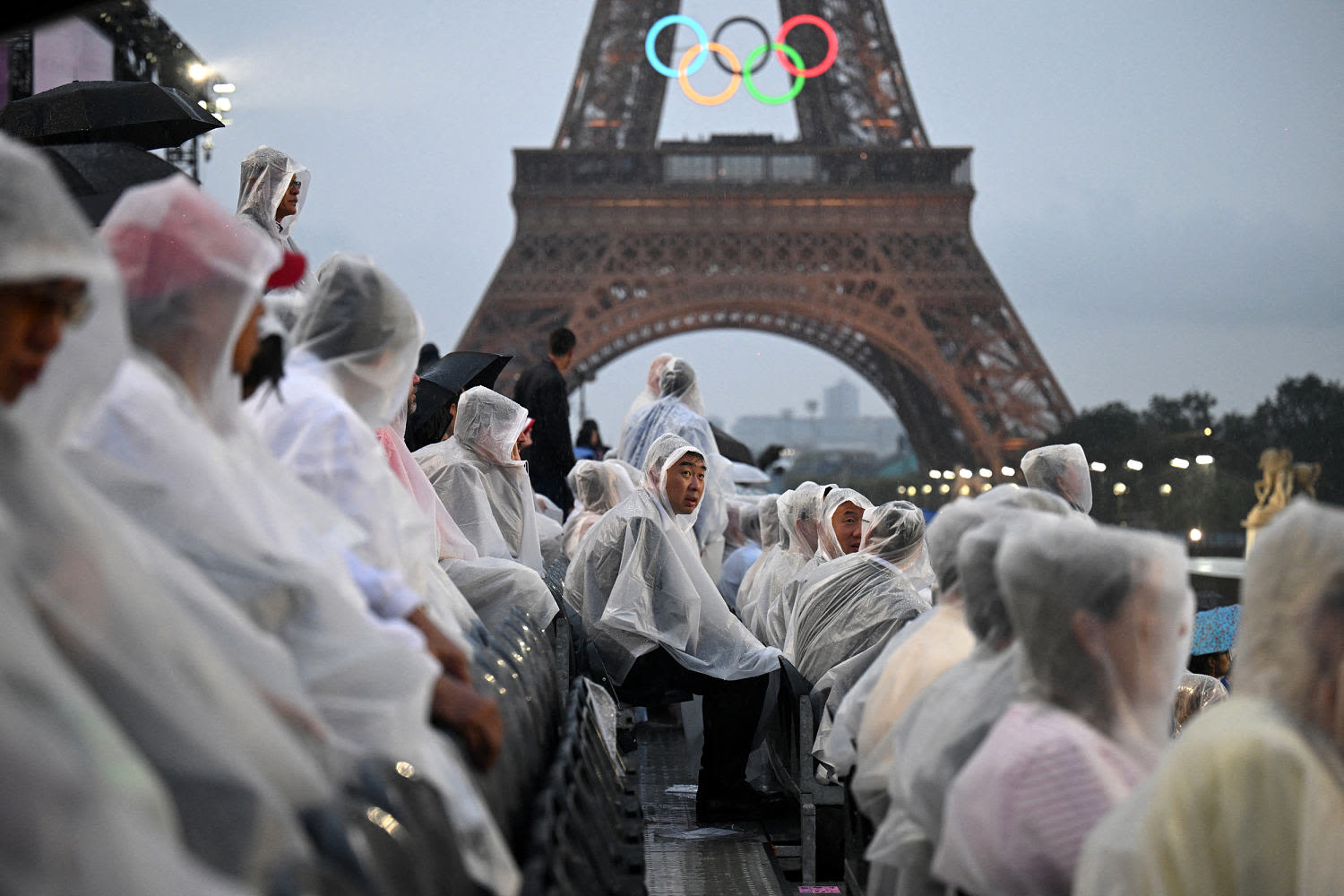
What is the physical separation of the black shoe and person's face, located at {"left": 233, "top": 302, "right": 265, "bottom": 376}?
4.19 meters

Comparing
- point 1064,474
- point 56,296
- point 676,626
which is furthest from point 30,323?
point 1064,474

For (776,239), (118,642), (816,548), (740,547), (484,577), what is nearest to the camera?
(118,642)

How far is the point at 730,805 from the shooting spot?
20.8 feet

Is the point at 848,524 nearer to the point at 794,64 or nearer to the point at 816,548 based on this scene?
the point at 816,548

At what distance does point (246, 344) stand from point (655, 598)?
399 cm

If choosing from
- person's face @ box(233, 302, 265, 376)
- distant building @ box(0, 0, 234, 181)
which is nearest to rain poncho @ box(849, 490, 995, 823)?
person's face @ box(233, 302, 265, 376)

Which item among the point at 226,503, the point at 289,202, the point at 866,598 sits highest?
the point at 289,202

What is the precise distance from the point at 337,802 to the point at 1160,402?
106 feet

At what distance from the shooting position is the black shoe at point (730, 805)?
632 centimetres

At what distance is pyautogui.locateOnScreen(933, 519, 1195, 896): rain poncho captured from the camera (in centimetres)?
233

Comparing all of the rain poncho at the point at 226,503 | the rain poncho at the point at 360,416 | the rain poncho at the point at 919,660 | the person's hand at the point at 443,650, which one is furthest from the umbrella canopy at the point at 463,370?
the rain poncho at the point at 226,503

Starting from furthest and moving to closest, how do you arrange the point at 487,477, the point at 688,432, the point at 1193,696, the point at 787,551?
the point at 688,432, the point at 787,551, the point at 487,477, the point at 1193,696

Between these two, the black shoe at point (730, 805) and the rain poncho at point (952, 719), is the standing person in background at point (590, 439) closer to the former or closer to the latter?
the black shoe at point (730, 805)

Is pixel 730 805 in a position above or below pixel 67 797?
below
